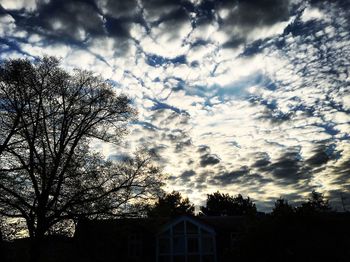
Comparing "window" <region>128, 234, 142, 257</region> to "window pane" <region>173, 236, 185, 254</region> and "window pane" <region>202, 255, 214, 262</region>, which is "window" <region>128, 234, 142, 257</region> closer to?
"window pane" <region>173, 236, 185, 254</region>

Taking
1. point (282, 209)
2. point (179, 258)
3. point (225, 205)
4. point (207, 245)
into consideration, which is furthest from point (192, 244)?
point (225, 205)

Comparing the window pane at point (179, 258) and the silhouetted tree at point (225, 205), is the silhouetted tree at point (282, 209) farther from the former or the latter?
the silhouetted tree at point (225, 205)

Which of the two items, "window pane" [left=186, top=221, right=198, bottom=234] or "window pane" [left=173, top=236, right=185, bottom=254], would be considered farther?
"window pane" [left=186, top=221, right=198, bottom=234]

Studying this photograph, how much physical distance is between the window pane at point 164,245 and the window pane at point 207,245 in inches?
145

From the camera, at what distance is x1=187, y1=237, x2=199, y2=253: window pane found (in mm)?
31922

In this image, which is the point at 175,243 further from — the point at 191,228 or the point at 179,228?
the point at 191,228

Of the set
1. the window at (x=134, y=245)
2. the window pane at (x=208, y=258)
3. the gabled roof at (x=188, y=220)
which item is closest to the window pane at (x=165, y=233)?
the gabled roof at (x=188, y=220)

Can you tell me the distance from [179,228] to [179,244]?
1.61 meters

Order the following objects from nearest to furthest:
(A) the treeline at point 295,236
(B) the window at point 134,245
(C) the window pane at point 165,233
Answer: (A) the treeline at point 295,236 < (C) the window pane at point 165,233 < (B) the window at point 134,245

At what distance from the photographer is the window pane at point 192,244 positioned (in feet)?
105

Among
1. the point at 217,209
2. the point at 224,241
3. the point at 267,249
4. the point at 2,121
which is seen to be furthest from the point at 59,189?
the point at 217,209

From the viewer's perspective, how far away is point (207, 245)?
32156 mm

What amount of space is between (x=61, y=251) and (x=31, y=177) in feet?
37.5

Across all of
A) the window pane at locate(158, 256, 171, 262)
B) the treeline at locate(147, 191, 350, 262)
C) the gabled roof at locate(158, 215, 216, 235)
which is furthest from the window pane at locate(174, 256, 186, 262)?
the treeline at locate(147, 191, 350, 262)
